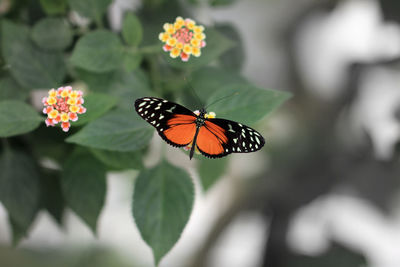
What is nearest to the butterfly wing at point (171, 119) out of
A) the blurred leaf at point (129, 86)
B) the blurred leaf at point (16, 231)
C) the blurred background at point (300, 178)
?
the blurred leaf at point (129, 86)

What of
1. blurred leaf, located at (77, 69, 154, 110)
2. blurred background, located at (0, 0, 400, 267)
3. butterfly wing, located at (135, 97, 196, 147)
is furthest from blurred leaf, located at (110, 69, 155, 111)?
blurred background, located at (0, 0, 400, 267)

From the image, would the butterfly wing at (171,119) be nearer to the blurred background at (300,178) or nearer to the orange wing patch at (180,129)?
the orange wing patch at (180,129)

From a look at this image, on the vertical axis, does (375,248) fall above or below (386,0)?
below

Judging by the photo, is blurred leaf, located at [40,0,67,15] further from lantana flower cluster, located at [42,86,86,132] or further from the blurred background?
the blurred background

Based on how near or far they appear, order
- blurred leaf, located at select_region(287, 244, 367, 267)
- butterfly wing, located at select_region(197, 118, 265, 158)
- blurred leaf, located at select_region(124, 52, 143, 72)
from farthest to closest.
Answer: blurred leaf, located at select_region(287, 244, 367, 267) → blurred leaf, located at select_region(124, 52, 143, 72) → butterfly wing, located at select_region(197, 118, 265, 158)

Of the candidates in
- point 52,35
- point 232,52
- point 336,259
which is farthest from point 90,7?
point 336,259

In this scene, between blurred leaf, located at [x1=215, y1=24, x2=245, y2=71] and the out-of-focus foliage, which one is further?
blurred leaf, located at [x1=215, y1=24, x2=245, y2=71]

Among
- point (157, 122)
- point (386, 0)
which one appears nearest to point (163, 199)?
point (157, 122)

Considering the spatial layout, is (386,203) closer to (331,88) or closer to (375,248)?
(375,248)
